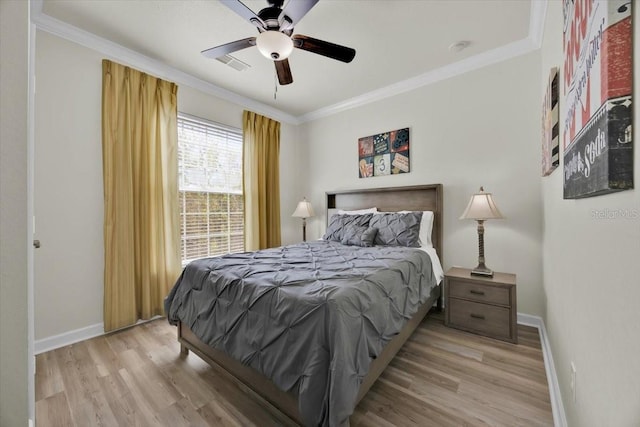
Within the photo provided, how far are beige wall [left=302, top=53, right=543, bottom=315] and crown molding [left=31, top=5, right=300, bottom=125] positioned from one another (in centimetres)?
204

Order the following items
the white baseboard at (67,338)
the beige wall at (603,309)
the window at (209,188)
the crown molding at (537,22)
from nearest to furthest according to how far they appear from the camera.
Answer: the beige wall at (603,309), the crown molding at (537,22), the white baseboard at (67,338), the window at (209,188)

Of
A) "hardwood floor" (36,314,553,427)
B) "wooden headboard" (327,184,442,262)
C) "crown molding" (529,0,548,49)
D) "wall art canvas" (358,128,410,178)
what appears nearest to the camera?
"hardwood floor" (36,314,553,427)

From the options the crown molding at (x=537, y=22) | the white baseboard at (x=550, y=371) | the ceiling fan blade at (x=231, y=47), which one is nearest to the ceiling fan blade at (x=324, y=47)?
the ceiling fan blade at (x=231, y=47)

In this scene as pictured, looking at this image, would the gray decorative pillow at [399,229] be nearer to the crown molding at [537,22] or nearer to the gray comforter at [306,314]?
the gray comforter at [306,314]

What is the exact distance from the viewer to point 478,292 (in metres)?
2.33

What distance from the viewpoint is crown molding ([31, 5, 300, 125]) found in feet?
7.19

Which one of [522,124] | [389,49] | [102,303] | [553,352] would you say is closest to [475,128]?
[522,124]

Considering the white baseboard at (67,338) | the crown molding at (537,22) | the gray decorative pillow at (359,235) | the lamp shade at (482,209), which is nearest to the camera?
the crown molding at (537,22)

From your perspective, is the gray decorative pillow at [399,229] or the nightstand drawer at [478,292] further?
the gray decorative pillow at [399,229]

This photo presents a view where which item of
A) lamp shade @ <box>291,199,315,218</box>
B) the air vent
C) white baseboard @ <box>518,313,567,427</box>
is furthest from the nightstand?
the air vent

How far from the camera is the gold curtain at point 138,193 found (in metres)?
2.48

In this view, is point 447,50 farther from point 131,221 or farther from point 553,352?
point 131,221

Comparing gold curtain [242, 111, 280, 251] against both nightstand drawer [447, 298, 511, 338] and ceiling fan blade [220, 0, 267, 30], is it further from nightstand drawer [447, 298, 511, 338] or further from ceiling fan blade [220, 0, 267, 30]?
nightstand drawer [447, 298, 511, 338]

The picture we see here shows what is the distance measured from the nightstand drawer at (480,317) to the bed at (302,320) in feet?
1.17
